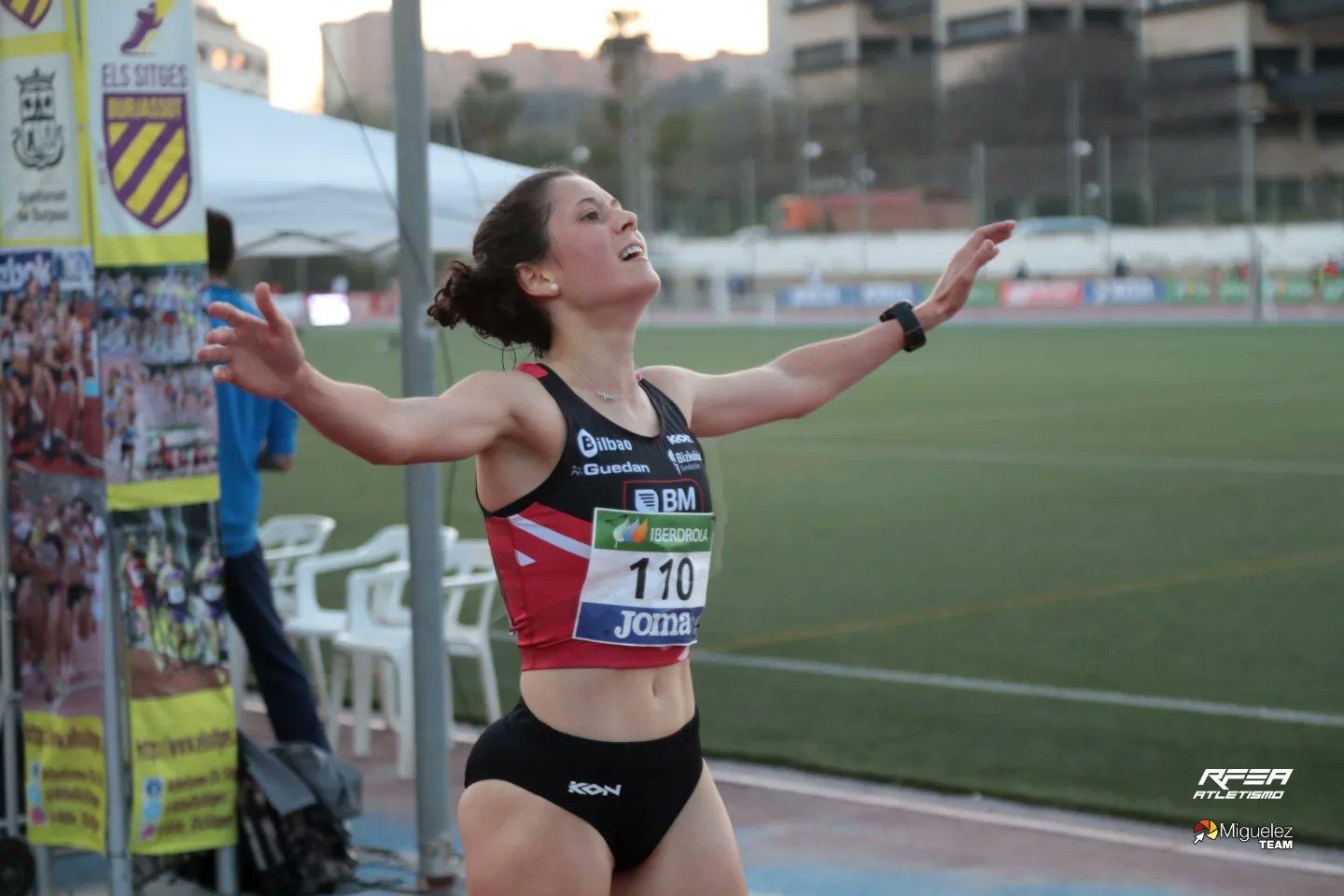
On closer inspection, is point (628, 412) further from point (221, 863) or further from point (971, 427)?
point (971, 427)

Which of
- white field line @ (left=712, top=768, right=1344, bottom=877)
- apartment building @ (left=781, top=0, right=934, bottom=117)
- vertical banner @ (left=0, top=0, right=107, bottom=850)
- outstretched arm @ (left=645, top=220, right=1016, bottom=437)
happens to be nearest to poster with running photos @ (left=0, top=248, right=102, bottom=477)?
vertical banner @ (left=0, top=0, right=107, bottom=850)

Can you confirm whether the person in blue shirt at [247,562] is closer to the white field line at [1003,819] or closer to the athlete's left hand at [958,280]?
the white field line at [1003,819]

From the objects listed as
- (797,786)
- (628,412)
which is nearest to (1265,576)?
(797,786)

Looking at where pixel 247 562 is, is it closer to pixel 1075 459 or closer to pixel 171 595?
pixel 171 595

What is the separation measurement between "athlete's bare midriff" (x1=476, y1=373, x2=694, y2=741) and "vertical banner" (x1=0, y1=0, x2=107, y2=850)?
232 cm

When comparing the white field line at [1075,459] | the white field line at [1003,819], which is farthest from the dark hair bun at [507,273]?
the white field line at [1075,459]

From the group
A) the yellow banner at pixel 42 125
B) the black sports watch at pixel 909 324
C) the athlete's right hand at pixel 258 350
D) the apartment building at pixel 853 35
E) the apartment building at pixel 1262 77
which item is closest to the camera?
the athlete's right hand at pixel 258 350

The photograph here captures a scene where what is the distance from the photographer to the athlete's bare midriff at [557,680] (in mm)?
3123

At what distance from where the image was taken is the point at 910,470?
17203mm

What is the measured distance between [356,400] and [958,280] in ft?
4.96

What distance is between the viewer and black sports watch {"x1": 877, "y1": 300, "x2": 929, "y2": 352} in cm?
384

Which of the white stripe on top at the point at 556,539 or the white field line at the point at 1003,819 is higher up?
the white stripe on top at the point at 556,539

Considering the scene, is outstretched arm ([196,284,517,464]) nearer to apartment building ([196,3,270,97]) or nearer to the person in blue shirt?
apartment building ([196,3,270,97])

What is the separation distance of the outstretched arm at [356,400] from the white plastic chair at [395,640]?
3.72 m
